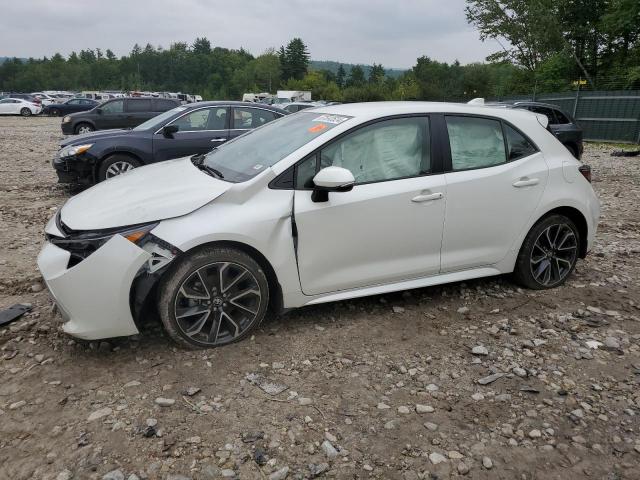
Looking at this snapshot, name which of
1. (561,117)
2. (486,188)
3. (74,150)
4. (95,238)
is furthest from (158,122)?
(561,117)

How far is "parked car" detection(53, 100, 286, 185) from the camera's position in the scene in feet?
25.8

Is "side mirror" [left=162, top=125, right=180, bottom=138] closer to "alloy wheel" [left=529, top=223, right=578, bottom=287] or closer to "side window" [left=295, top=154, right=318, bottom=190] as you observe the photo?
"side window" [left=295, top=154, right=318, bottom=190]

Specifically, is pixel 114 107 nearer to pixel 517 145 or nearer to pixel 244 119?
pixel 244 119

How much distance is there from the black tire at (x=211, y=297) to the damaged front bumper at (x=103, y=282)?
155 millimetres

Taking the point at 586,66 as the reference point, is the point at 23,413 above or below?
below

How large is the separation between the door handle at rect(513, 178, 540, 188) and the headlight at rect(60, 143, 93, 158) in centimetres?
645

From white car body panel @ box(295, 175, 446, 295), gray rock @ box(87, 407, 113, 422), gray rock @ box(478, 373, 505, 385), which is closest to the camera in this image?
gray rock @ box(87, 407, 113, 422)

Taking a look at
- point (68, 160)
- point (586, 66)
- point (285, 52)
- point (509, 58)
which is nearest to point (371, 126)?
point (68, 160)

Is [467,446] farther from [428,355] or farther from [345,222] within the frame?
[345,222]

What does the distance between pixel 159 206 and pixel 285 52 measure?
13861 centimetres

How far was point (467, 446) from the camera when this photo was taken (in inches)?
102

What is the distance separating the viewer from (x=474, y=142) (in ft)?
13.2

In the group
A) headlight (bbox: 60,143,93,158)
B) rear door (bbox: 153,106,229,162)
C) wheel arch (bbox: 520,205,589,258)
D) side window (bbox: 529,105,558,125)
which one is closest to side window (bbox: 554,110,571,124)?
side window (bbox: 529,105,558,125)

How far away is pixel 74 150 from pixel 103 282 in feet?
18.5
